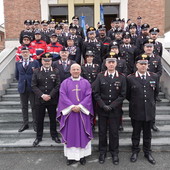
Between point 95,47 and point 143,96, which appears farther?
point 95,47

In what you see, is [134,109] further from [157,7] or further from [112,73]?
[157,7]

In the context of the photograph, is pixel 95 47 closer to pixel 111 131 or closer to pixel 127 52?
pixel 127 52

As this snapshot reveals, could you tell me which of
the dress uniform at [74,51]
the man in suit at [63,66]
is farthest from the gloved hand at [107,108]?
the dress uniform at [74,51]

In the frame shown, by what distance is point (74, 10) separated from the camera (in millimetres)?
12312

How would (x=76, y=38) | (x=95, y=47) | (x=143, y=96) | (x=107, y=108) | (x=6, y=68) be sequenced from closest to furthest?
(x=107, y=108) → (x=143, y=96) → (x=95, y=47) → (x=76, y=38) → (x=6, y=68)

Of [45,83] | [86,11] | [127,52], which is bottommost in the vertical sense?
[45,83]

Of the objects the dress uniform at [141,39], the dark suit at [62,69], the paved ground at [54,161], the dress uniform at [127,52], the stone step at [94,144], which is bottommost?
the paved ground at [54,161]

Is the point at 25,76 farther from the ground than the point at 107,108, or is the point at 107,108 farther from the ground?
the point at 25,76

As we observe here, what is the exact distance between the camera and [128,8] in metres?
11.7

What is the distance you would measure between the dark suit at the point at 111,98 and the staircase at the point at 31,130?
758mm

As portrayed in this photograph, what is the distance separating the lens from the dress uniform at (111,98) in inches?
158

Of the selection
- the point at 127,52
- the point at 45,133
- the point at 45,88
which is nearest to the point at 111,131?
the point at 45,88

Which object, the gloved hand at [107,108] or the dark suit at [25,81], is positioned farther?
the dark suit at [25,81]

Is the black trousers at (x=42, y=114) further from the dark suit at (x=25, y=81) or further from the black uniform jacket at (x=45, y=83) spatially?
the dark suit at (x=25, y=81)
